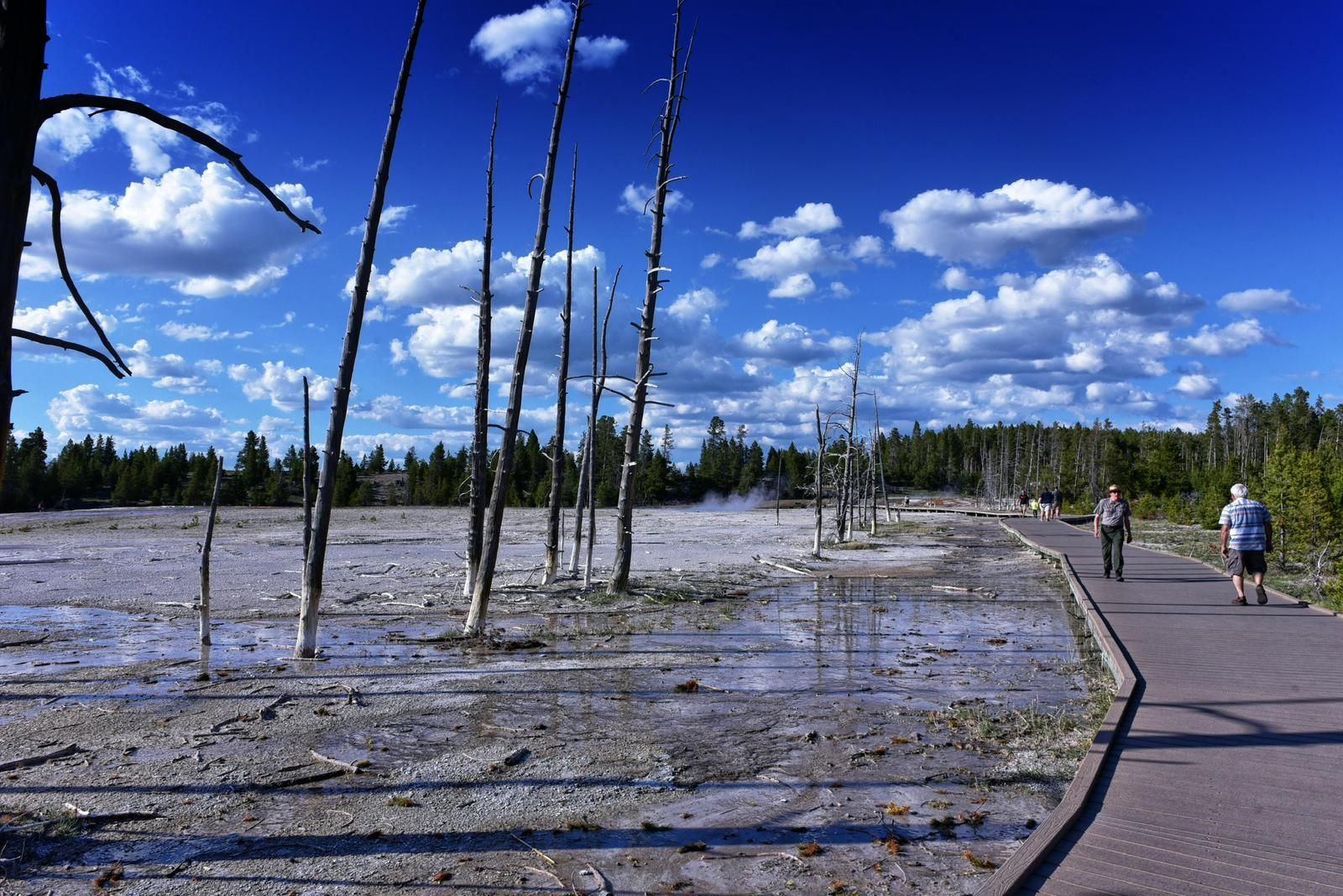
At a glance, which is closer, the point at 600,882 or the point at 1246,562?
the point at 600,882

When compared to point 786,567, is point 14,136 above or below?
above

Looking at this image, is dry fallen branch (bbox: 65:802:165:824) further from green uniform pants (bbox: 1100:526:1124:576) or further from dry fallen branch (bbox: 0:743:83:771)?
green uniform pants (bbox: 1100:526:1124:576)

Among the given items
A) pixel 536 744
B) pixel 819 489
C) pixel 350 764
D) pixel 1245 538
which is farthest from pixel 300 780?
pixel 819 489

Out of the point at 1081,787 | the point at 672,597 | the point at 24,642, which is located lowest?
the point at 24,642

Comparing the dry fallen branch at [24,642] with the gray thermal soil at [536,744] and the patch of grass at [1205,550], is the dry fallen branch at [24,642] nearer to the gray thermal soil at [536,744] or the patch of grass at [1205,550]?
the gray thermal soil at [536,744]

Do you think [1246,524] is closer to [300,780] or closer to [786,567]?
[300,780]

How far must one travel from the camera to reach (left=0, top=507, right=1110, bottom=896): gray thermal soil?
4664mm

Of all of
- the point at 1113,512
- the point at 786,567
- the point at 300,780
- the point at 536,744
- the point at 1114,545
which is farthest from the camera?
the point at 786,567

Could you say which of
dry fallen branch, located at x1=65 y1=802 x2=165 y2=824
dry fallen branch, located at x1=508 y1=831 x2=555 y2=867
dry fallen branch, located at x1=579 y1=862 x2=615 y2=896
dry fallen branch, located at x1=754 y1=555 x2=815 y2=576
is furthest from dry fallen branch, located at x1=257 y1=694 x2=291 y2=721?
dry fallen branch, located at x1=754 y1=555 x2=815 y2=576

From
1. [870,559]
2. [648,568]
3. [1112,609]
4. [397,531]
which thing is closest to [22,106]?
[1112,609]

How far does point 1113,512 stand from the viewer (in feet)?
51.1

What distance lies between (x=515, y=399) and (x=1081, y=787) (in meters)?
8.99

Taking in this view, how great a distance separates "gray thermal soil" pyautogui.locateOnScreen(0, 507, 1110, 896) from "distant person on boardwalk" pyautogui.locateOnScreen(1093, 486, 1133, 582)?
2.00 m

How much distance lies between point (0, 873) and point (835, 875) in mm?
4184
